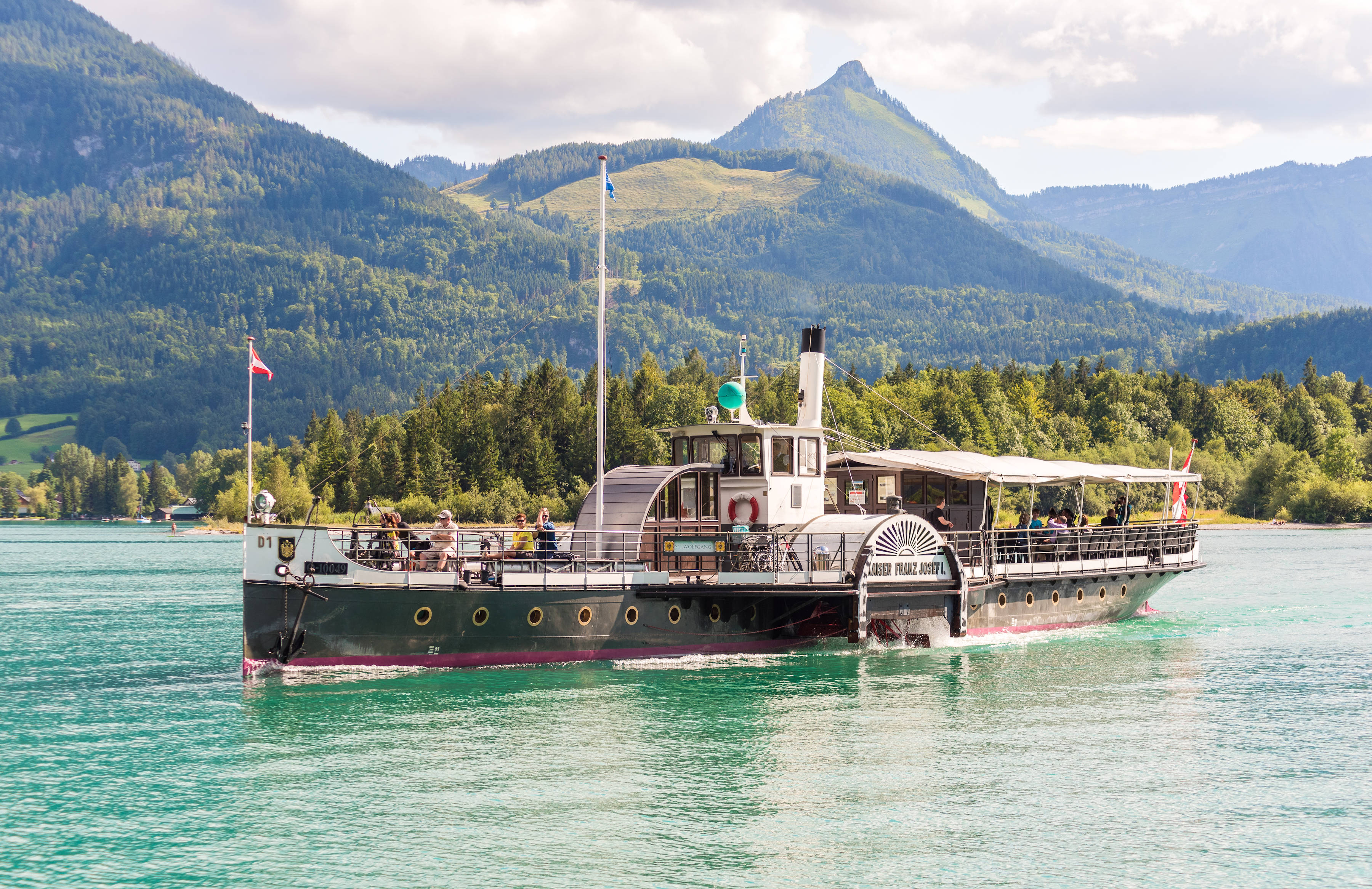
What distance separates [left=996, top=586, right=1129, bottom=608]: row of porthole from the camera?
3631 cm

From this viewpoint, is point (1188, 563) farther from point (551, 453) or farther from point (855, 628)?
point (551, 453)

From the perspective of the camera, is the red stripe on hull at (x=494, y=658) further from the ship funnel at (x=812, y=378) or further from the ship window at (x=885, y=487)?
the ship window at (x=885, y=487)

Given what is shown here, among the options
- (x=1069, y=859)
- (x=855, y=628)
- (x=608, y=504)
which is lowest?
(x=1069, y=859)

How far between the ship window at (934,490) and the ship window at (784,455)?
6707 millimetres

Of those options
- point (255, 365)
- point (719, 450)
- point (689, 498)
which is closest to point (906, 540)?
point (719, 450)

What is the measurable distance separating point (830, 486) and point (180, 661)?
18979mm

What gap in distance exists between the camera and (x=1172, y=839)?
1834 cm

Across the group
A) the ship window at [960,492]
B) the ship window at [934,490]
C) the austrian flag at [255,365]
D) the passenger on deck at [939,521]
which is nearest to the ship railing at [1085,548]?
the passenger on deck at [939,521]

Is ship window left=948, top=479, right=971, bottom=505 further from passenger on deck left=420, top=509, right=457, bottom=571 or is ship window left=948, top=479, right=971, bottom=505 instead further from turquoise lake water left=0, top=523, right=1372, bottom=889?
passenger on deck left=420, top=509, right=457, bottom=571

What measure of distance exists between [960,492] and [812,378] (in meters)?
6.61

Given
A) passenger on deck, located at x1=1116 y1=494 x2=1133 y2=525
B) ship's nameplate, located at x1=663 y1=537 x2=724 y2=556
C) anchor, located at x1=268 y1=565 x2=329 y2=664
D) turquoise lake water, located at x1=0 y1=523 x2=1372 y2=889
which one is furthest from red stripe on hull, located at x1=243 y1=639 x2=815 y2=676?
passenger on deck, located at x1=1116 y1=494 x2=1133 y2=525

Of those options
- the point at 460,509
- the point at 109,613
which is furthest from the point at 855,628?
the point at 460,509

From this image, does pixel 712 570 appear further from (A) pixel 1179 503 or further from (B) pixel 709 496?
(A) pixel 1179 503

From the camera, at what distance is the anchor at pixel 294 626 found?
1084 inches
